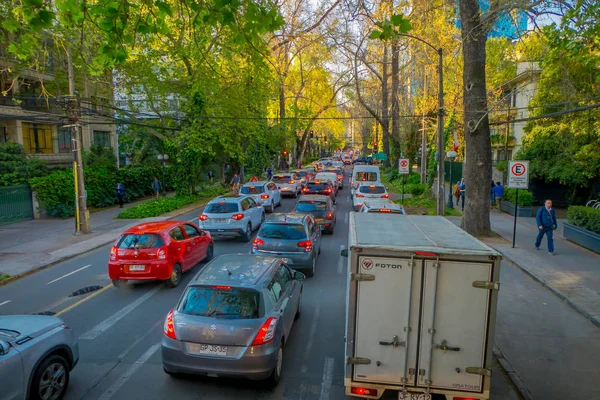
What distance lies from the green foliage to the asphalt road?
11369 mm

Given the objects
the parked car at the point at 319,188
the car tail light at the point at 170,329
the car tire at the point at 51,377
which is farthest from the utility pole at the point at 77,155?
the car tail light at the point at 170,329

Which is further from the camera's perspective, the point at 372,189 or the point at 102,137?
the point at 102,137

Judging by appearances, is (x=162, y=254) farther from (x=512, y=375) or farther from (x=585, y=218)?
(x=585, y=218)

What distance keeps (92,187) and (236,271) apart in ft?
73.0

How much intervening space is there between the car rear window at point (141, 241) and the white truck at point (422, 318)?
6.73 m

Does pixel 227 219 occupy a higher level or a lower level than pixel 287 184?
lower

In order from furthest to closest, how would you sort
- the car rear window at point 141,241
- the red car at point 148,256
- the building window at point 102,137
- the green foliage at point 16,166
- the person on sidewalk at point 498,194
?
the building window at point 102,137 < the person on sidewalk at point 498,194 < the green foliage at point 16,166 < the car rear window at point 141,241 < the red car at point 148,256

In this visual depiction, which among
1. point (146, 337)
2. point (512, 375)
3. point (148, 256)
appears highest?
point (148, 256)

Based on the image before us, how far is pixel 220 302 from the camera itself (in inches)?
243

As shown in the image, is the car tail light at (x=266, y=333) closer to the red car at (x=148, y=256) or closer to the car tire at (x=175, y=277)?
the red car at (x=148, y=256)

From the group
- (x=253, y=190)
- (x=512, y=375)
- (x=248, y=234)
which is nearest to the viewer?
(x=512, y=375)

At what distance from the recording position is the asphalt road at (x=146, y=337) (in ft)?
20.2

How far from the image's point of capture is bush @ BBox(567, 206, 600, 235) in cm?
1511

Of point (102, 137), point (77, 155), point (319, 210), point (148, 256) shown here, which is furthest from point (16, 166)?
point (102, 137)
